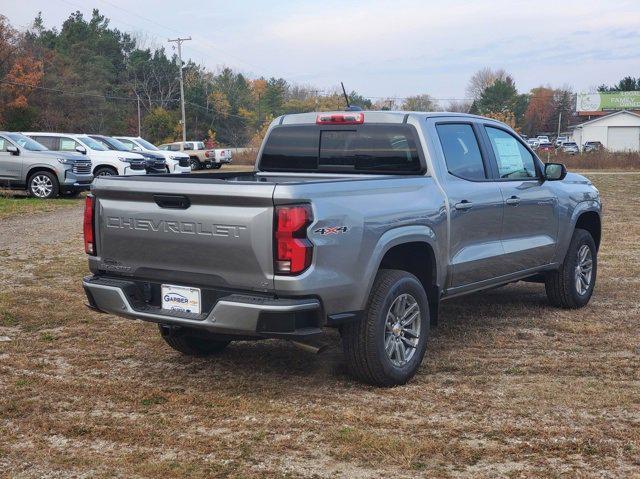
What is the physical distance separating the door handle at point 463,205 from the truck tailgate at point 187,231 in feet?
6.45

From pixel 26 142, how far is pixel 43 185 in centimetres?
117

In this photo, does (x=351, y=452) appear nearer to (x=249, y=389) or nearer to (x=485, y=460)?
(x=485, y=460)

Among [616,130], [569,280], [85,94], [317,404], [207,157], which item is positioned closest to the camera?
[317,404]

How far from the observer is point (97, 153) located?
74.3ft

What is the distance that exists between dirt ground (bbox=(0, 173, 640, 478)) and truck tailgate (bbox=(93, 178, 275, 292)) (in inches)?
33.3

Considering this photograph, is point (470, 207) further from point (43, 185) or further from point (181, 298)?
point (43, 185)

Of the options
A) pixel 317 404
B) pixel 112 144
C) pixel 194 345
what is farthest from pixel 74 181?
pixel 317 404

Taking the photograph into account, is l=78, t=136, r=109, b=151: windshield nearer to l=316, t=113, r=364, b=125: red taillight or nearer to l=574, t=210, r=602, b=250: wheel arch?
l=574, t=210, r=602, b=250: wheel arch

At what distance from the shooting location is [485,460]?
4.14 meters

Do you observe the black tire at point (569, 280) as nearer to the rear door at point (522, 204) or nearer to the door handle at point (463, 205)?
the rear door at point (522, 204)

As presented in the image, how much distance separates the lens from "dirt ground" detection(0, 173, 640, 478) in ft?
13.6

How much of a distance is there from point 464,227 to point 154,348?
267 centimetres

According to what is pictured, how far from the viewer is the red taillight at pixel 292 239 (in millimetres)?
4609

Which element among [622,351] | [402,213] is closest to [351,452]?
[402,213]
